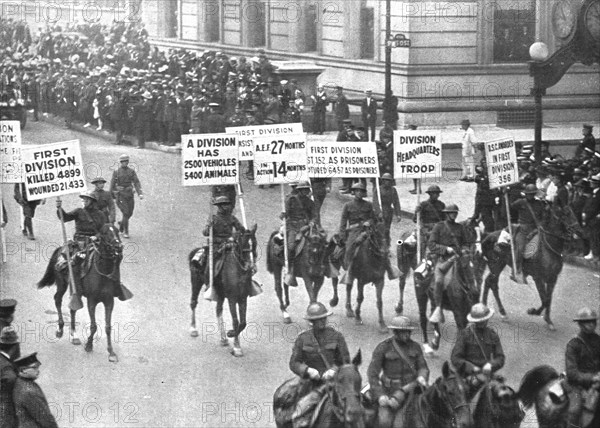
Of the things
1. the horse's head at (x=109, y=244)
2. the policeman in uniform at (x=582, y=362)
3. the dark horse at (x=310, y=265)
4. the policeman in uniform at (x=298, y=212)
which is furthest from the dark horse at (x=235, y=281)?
the policeman in uniform at (x=582, y=362)

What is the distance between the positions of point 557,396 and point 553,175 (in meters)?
11.2

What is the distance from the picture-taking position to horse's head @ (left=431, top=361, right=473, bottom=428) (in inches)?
460

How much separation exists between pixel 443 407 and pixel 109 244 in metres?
6.56

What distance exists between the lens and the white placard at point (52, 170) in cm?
1762

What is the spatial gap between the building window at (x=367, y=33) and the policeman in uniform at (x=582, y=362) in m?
27.7

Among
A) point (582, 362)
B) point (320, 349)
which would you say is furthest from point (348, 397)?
point (582, 362)

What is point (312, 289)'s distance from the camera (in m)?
18.9

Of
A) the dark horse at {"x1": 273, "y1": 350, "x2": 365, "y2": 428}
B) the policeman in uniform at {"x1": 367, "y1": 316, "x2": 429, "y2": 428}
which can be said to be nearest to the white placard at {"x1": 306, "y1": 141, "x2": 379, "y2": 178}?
the policeman in uniform at {"x1": 367, "y1": 316, "x2": 429, "y2": 428}

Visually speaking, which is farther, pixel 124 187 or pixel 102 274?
pixel 124 187

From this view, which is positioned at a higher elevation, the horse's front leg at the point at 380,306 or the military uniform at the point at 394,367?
the military uniform at the point at 394,367

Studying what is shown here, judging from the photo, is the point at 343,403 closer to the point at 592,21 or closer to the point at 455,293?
the point at 455,293

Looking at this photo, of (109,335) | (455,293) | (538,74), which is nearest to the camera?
(455,293)

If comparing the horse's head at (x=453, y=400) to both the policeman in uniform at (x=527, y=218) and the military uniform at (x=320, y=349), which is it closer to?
the military uniform at (x=320, y=349)

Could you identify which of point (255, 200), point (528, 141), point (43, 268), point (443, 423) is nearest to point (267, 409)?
point (443, 423)
